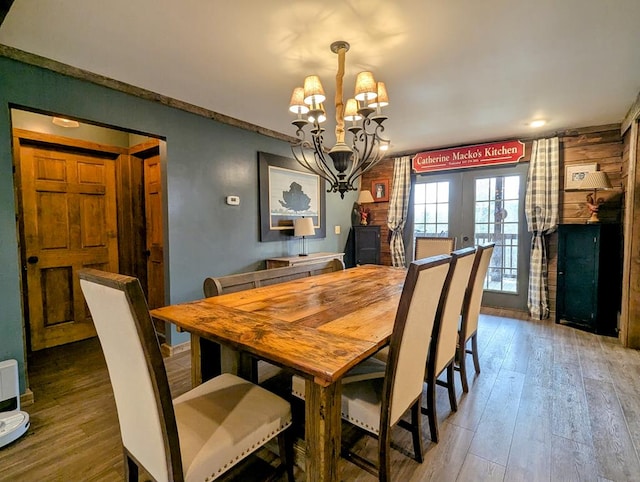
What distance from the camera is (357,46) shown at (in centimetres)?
204

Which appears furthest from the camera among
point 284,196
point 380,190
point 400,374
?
point 380,190

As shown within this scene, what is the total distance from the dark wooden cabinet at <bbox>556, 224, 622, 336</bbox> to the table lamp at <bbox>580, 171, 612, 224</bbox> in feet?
0.69

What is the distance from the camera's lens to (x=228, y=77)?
8.20 ft

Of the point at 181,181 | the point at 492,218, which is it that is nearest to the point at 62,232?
the point at 181,181

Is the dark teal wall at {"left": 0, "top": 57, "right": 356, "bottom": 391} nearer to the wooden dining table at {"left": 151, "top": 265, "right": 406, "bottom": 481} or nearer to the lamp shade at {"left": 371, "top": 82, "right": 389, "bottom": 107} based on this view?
the wooden dining table at {"left": 151, "top": 265, "right": 406, "bottom": 481}

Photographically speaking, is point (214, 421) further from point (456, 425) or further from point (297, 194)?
point (297, 194)

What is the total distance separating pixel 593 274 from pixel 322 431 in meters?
3.90

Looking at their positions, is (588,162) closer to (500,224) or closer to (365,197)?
(500,224)

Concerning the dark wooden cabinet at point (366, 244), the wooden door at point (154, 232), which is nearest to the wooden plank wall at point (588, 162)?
the dark wooden cabinet at point (366, 244)

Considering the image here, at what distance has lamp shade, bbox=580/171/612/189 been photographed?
346cm

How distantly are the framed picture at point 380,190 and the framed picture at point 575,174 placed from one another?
245 centimetres

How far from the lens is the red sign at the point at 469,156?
168 inches

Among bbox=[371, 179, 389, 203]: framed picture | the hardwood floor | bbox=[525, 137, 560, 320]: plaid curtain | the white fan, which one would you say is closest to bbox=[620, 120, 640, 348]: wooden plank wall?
the hardwood floor

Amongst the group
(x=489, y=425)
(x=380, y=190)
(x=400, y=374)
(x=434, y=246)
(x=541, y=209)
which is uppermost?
(x=380, y=190)
